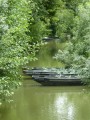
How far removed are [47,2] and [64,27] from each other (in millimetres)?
4612

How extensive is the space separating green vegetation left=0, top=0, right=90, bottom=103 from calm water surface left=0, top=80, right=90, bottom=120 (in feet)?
3.43

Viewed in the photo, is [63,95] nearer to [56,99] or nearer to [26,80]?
[56,99]

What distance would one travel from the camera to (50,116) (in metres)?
14.9

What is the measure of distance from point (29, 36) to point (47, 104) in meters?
4.64

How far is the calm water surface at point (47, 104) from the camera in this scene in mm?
15172

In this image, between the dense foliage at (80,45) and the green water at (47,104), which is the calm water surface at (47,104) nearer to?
the green water at (47,104)

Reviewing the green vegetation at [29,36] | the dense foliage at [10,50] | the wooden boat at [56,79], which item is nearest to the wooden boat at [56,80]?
the wooden boat at [56,79]

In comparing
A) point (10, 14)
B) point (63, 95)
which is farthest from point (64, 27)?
point (10, 14)

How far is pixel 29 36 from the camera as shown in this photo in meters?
20.4

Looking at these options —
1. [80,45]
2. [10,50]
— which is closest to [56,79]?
[80,45]

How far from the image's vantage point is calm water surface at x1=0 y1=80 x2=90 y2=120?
15.2 meters

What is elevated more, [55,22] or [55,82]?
[55,22]

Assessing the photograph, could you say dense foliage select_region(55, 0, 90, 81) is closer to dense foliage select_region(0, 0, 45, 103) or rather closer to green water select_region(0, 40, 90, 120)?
green water select_region(0, 40, 90, 120)

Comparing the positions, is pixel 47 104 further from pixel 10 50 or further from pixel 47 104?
pixel 10 50
